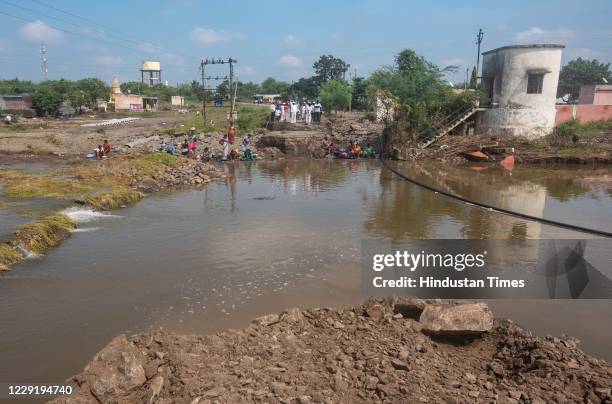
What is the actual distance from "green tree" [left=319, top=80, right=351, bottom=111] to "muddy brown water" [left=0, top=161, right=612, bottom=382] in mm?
23693

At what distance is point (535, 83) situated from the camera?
2922 cm

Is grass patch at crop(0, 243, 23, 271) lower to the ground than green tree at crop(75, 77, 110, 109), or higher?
lower

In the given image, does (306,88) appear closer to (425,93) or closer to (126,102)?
(126,102)

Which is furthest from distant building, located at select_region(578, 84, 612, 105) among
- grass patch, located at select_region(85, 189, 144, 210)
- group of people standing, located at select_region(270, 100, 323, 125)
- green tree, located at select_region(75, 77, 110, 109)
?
green tree, located at select_region(75, 77, 110, 109)

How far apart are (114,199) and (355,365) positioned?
1317cm

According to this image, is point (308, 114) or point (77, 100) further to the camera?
point (77, 100)

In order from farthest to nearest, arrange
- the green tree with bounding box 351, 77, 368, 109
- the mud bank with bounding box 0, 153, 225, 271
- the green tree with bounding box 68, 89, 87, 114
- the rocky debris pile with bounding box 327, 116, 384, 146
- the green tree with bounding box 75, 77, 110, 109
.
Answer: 1. the green tree with bounding box 75, 77, 110, 109
2. the green tree with bounding box 68, 89, 87, 114
3. the green tree with bounding box 351, 77, 368, 109
4. the rocky debris pile with bounding box 327, 116, 384, 146
5. the mud bank with bounding box 0, 153, 225, 271

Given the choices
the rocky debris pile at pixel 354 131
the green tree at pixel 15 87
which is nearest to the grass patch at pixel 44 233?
the rocky debris pile at pixel 354 131

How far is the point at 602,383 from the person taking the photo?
4742 mm

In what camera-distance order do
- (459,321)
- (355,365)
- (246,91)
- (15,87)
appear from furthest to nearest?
(246,91)
(15,87)
(459,321)
(355,365)

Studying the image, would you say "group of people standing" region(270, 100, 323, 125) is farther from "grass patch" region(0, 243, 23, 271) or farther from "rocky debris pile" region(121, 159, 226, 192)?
"grass patch" region(0, 243, 23, 271)

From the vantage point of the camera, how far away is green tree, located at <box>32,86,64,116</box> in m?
50.2

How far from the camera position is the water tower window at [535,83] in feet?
95.5

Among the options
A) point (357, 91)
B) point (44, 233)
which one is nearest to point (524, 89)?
point (357, 91)
